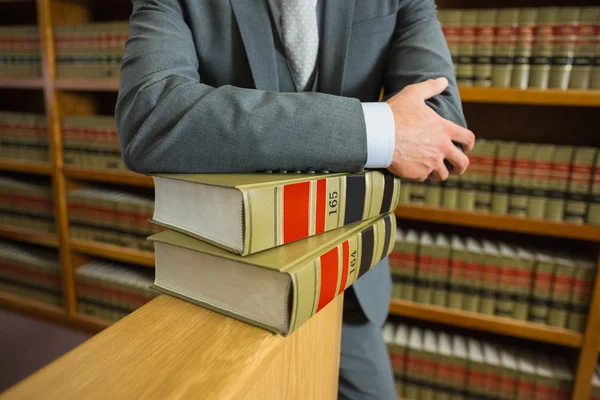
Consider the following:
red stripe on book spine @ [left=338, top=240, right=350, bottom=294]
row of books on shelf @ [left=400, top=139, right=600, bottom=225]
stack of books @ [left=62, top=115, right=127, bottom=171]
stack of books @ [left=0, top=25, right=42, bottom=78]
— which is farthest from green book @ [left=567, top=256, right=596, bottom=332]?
stack of books @ [left=0, top=25, right=42, bottom=78]

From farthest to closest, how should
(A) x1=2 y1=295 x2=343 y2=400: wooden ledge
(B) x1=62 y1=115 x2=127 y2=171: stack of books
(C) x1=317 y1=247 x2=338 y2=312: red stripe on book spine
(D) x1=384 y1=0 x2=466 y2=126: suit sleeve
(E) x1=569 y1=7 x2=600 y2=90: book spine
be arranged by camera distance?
(B) x1=62 y1=115 x2=127 y2=171: stack of books, (E) x1=569 y1=7 x2=600 y2=90: book spine, (D) x1=384 y1=0 x2=466 y2=126: suit sleeve, (C) x1=317 y1=247 x2=338 y2=312: red stripe on book spine, (A) x1=2 y1=295 x2=343 y2=400: wooden ledge

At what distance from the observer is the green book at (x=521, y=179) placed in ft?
4.06

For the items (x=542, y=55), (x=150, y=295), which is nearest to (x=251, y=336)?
(x=542, y=55)

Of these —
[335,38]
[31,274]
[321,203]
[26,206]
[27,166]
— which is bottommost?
[31,274]

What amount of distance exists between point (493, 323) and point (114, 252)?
1.54 m

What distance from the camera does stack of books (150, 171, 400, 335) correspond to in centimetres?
37

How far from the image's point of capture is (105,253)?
6.04 ft

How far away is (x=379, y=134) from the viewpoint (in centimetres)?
53

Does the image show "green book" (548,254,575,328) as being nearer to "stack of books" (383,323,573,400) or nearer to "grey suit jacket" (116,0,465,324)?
"stack of books" (383,323,573,400)

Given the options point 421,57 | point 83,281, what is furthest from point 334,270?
point 83,281

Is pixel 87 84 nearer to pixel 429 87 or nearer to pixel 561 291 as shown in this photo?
pixel 429 87

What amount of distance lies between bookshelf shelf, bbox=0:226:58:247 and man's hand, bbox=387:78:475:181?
189 centimetres

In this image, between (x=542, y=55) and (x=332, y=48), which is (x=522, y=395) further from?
(x=332, y=48)

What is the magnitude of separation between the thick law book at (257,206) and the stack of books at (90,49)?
55.7 inches
